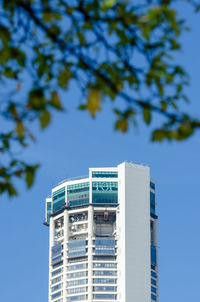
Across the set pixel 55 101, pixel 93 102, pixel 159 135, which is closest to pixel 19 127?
pixel 55 101

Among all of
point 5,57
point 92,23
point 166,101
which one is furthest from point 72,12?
point 166,101

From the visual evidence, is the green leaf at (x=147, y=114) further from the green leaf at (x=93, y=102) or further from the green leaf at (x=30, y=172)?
the green leaf at (x=30, y=172)

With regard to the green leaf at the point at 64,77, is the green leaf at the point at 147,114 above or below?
below

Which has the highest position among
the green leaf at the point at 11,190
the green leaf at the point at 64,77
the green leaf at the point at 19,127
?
the green leaf at the point at 64,77

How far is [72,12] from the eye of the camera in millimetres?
11812

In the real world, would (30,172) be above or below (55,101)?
below

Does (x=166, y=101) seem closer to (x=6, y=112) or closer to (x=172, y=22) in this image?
(x=172, y=22)

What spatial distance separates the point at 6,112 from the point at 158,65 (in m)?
2.27

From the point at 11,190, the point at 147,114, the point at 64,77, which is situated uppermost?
the point at 64,77

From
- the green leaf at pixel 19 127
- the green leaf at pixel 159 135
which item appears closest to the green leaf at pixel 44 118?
the green leaf at pixel 19 127

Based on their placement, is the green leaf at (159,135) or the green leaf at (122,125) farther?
the green leaf at (122,125)

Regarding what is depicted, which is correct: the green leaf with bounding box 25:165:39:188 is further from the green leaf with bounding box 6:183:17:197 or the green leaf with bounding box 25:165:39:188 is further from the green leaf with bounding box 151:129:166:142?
the green leaf with bounding box 151:129:166:142

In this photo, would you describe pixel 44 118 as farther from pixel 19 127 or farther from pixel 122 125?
pixel 122 125

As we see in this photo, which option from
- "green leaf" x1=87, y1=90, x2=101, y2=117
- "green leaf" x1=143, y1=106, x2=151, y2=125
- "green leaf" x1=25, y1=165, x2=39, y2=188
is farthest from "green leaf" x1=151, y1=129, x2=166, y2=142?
"green leaf" x1=25, y1=165, x2=39, y2=188
